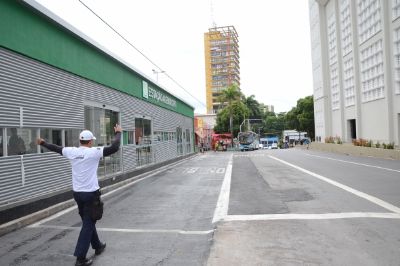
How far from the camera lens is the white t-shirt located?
20.4 ft

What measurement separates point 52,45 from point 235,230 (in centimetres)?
831

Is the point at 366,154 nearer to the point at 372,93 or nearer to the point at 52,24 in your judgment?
the point at 372,93

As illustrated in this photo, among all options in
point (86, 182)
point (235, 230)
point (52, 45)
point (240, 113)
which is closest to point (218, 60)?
→ point (240, 113)

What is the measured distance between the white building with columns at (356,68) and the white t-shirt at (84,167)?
34.4 meters

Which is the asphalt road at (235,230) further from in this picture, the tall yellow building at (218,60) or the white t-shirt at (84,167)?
the tall yellow building at (218,60)

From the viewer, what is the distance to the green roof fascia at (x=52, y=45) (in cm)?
1074

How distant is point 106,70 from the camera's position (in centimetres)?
1853

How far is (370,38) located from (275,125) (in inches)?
3880

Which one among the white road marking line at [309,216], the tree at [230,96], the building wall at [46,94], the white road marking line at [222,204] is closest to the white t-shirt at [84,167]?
the white road marking line at [222,204]

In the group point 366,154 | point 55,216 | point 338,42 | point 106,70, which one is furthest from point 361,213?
point 338,42

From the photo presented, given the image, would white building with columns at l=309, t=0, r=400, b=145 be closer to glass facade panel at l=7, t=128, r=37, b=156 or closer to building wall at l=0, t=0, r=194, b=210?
building wall at l=0, t=0, r=194, b=210

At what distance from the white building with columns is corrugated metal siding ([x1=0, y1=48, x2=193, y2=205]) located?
28058mm

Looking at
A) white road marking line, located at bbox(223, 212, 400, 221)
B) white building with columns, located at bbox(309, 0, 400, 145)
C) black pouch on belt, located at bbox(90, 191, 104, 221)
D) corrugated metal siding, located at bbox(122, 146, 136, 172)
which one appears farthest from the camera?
white building with columns, located at bbox(309, 0, 400, 145)

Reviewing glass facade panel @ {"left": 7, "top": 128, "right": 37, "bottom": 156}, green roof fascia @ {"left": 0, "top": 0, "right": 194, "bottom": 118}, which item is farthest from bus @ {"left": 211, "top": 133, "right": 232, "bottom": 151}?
glass facade panel @ {"left": 7, "top": 128, "right": 37, "bottom": 156}
